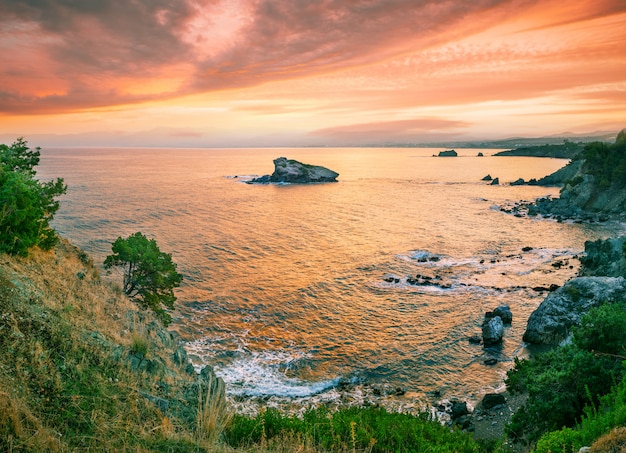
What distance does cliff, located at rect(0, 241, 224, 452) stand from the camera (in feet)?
24.1

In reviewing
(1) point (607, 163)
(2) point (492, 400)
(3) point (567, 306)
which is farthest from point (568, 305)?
(1) point (607, 163)


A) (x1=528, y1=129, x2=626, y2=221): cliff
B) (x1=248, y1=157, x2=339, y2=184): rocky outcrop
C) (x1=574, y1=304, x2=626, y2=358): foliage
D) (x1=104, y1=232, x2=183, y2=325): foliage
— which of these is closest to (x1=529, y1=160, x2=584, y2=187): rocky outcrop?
(x1=528, y1=129, x2=626, y2=221): cliff

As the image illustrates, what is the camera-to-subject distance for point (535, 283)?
143 feet

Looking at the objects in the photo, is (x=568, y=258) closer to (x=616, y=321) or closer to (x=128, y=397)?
(x=616, y=321)

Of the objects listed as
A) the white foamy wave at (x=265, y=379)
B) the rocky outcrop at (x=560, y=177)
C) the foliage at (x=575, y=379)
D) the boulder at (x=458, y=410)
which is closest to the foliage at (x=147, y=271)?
the white foamy wave at (x=265, y=379)

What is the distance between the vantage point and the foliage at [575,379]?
1386 cm

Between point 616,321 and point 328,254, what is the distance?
41264 mm

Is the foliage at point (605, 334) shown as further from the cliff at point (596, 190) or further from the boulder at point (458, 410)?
the cliff at point (596, 190)

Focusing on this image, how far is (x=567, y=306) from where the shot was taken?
3109 cm

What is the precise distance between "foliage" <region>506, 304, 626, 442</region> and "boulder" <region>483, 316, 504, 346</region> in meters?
15.3

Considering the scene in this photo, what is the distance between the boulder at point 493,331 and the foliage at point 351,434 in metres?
22.3

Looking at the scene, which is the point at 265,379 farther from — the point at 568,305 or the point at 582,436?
the point at 568,305

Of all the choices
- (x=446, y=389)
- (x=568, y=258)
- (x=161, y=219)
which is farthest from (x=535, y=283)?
(x=161, y=219)

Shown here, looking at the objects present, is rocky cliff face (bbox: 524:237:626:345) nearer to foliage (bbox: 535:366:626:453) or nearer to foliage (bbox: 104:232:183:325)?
foliage (bbox: 535:366:626:453)
